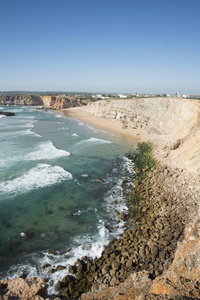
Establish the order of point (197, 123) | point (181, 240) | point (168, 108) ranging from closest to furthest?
point (181, 240)
point (197, 123)
point (168, 108)

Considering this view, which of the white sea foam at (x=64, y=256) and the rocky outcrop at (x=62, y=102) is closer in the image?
the white sea foam at (x=64, y=256)

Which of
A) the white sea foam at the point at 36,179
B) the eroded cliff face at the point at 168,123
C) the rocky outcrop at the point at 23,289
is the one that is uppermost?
the eroded cliff face at the point at 168,123

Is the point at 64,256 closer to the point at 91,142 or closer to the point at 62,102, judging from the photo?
the point at 91,142

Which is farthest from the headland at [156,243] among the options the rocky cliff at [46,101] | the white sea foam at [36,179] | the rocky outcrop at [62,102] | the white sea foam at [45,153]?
the rocky cliff at [46,101]

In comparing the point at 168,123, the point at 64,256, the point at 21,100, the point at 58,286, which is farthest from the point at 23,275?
the point at 21,100

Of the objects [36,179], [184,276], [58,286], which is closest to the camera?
[184,276]

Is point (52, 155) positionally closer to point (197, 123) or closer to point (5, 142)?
point (5, 142)

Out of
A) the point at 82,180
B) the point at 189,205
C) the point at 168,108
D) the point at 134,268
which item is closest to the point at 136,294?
the point at 134,268

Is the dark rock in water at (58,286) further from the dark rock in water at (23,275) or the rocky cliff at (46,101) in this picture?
the rocky cliff at (46,101)
